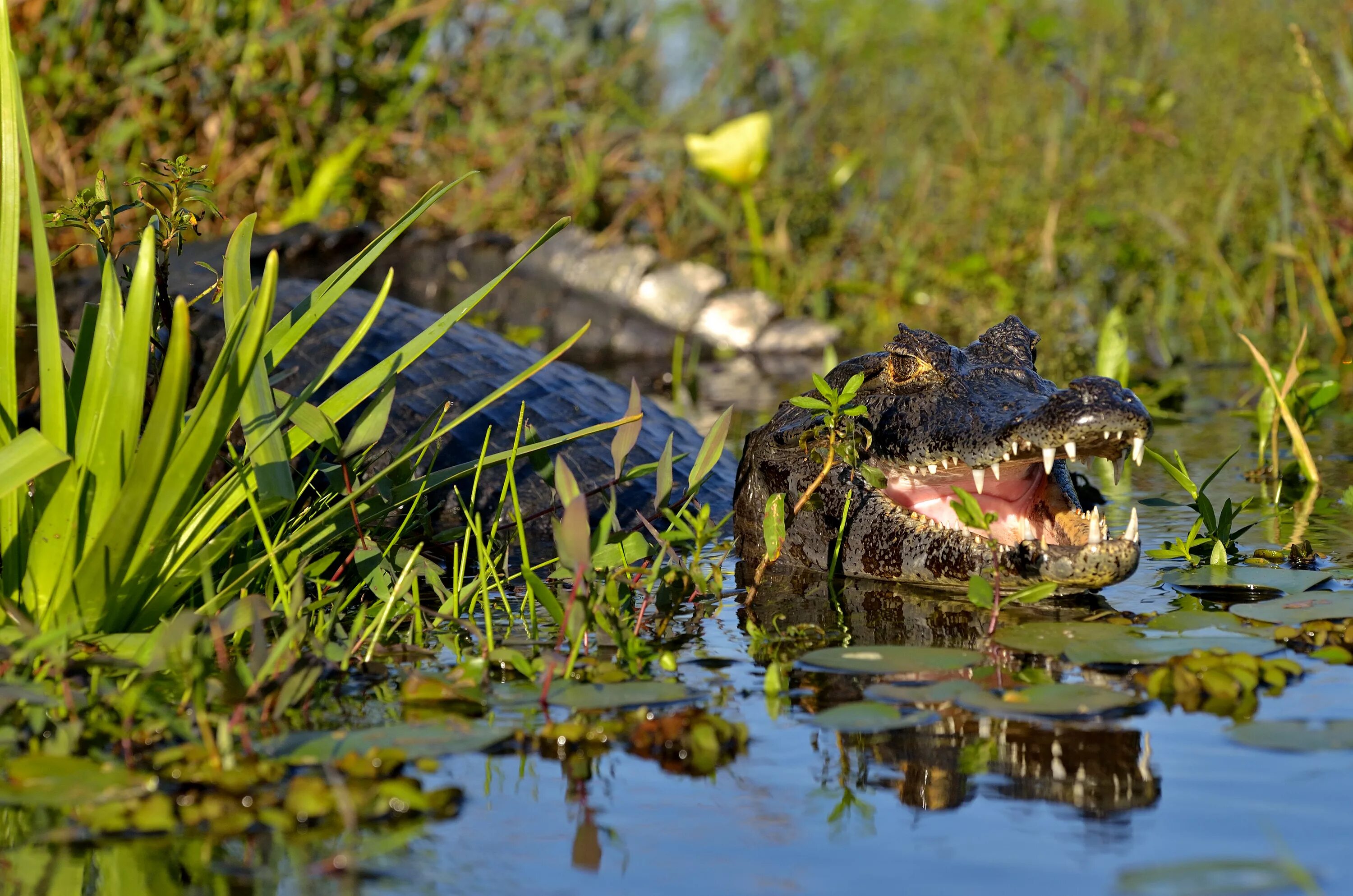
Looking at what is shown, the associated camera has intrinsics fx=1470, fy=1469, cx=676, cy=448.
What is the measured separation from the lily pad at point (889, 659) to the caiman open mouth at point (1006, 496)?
1.49ft

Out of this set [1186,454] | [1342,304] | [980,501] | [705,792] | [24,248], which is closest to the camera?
[705,792]

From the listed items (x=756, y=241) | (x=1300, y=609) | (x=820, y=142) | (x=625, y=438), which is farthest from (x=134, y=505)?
(x=820, y=142)

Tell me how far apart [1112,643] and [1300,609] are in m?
0.50

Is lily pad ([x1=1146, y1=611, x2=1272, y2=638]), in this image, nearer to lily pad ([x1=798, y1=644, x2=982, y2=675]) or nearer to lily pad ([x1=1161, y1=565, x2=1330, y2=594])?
lily pad ([x1=1161, y1=565, x2=1330, y2=594])

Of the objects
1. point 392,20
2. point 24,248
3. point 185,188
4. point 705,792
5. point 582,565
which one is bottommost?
point 705,792

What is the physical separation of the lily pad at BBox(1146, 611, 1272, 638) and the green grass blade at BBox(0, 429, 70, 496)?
6.52 feet

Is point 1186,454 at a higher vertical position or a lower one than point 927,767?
higher

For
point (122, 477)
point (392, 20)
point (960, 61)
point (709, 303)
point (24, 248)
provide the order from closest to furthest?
point (122, 477)
point (24, 248)
point (392, 20)
point (709, 303)
point (960, 61)

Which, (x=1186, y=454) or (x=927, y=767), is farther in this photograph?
(x=1186, y=454)

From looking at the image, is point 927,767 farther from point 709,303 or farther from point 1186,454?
point 709,303

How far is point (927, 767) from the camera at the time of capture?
2.10 meters

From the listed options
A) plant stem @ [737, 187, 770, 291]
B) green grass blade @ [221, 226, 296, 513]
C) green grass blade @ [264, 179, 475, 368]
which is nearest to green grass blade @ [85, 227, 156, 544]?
green grass blade @ [221, 226, 296, 513]

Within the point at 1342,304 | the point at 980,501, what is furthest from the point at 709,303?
the point at 980,501

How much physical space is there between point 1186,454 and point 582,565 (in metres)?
3.47
